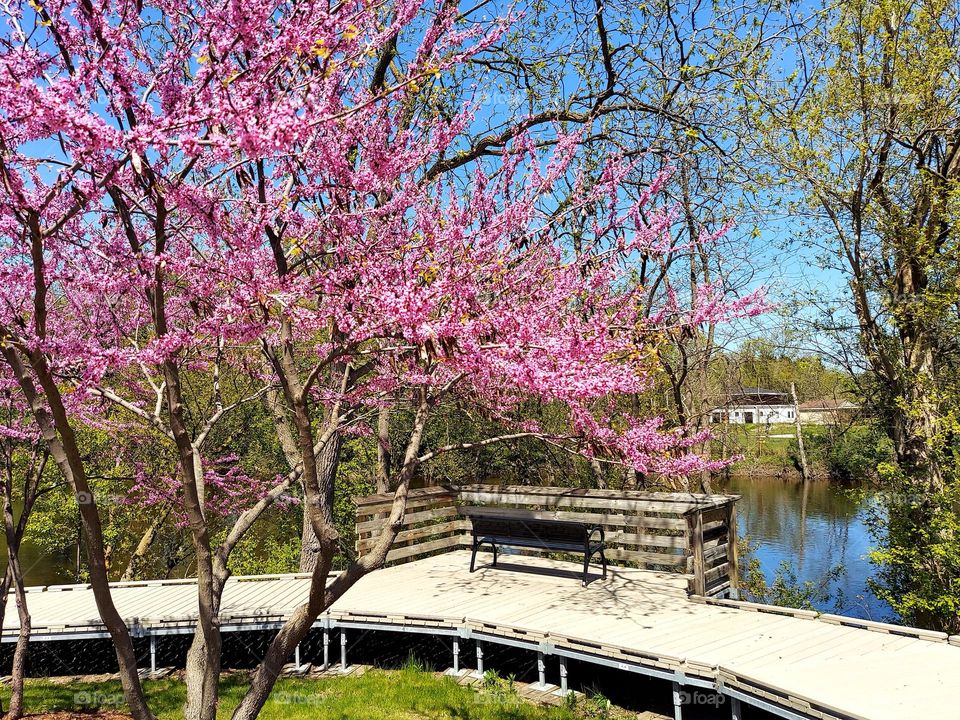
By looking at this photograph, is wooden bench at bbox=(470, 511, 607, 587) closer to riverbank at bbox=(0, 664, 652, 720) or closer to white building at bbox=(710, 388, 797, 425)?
riverbank at bbox=(0, 664, 652, 720)

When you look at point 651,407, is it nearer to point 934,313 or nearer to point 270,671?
point 934,313

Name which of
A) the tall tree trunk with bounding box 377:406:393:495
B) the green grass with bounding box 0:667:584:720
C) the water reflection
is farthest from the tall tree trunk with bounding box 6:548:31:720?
the water reflection

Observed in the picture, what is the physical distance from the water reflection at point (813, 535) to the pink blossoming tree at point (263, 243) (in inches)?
262

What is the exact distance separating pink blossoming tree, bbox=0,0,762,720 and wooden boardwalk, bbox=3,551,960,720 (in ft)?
5.35

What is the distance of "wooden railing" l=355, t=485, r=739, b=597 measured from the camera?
730cm

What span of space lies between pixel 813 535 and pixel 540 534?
1289 centimetres

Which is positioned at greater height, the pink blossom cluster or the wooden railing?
the pink blossom cluster

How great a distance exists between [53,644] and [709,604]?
7.11m

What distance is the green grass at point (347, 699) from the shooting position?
5.52 meters

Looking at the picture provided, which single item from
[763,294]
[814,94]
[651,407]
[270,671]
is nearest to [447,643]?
[270,671]

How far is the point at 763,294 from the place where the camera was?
754 cm

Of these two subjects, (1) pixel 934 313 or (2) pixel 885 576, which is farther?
(2) pixel 885 576

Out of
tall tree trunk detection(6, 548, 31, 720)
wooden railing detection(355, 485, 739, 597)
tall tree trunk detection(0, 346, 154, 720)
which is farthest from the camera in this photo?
wooden railing detection(355, 485, 739, 597)

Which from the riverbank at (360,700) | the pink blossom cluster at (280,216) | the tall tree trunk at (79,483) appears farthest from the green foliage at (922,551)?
the tall tree trunk at (79,483)
